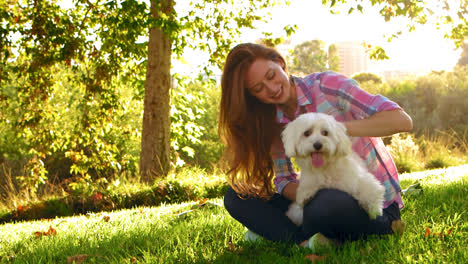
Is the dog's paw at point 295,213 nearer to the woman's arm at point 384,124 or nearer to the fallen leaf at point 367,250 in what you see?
the fallen leaf at point 367,250

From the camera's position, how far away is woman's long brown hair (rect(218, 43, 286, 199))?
3053mm

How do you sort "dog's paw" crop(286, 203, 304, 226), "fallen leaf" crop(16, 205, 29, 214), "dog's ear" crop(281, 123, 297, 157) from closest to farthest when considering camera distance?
1. "dog's ear" crop(281, 123, 297, 157)
2. "dog's paw" crop(286, 203, 304, 226)
3. "fallen leaf" crop(16, 205, 29, 214)

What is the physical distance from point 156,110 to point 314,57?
44841 millimetres

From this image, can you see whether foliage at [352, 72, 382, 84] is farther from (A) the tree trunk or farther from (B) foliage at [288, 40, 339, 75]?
(A) the tree trunk

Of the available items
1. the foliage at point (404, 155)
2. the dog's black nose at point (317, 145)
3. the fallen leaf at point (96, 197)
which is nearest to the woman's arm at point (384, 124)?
the dog's black nose at point (317, 145)

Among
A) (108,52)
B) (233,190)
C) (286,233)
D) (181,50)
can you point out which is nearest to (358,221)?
(286,233)

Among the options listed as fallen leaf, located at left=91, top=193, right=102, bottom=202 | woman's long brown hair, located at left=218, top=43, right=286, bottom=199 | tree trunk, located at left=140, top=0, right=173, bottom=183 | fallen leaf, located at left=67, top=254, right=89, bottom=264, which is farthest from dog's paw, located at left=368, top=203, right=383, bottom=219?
tree trunk, located at left=140, top=0, right=173, bottom=183

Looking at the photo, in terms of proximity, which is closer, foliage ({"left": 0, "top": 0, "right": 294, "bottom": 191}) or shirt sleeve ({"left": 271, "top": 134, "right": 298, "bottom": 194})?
shirt sleeve ({"left": 271, "top": 134, "right": 298, "bottom": 194})

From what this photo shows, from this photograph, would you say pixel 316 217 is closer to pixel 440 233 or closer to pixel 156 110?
pixel 440 233

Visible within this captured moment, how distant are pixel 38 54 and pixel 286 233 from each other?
719 cm

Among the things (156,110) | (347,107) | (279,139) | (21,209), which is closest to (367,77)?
(156,110)

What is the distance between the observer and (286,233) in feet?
9.25

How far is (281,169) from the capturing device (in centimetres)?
308

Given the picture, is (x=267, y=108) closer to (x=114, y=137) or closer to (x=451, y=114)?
(x=114, y=137)
